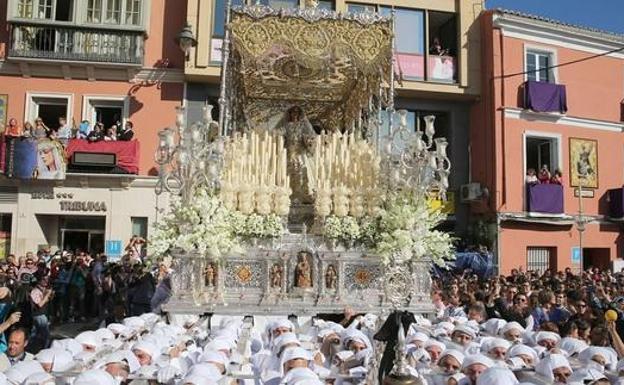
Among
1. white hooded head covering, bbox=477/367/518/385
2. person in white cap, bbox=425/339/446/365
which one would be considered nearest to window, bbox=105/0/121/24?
person in white cap, bbox=425/339/446/365

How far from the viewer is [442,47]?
2147 centimetres

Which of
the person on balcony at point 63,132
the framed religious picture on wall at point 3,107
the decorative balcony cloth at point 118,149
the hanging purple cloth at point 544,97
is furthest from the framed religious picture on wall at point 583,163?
the framed religious picture on wall at point 3,107

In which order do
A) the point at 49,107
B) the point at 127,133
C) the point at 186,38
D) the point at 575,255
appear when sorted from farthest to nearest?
the point at 575,255
the point at 49,107
the point at 127,133
the point at 186,38

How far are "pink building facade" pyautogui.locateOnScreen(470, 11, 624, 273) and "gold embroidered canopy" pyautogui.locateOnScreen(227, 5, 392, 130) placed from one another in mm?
8640

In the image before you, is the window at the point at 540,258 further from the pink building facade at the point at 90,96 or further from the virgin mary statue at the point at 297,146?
the pink building facade at the point at 90,96

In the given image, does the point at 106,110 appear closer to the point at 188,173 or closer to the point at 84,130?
the point at 84,130

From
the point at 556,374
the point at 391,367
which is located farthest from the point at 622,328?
the point at 391,367

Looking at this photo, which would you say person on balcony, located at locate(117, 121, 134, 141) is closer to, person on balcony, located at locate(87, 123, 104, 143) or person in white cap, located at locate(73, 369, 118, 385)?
person on balcony, located at locate(87, 123, 104, 143)

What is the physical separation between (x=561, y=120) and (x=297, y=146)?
520 inches

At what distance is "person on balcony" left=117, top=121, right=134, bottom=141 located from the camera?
1833 centimetres

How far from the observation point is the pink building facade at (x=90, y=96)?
18.1 metres

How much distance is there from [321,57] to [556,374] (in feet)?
21.4

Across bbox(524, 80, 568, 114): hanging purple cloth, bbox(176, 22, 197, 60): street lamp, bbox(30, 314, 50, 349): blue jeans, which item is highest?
bbox(176, 22, 197, 60): street lamp

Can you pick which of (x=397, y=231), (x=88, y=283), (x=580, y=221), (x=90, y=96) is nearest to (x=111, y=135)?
(x=90, y=96)
